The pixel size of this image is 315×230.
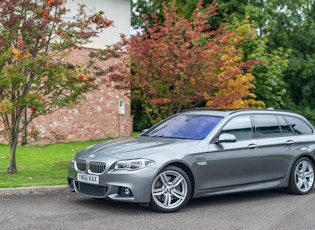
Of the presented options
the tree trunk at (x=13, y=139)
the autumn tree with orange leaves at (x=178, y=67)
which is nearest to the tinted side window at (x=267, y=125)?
the autumn tree with orange leaves at (x=178, y=67)

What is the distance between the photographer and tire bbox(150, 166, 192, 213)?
7969 mm

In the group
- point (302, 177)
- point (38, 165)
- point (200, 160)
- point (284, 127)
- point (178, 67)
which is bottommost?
point (38, 165)

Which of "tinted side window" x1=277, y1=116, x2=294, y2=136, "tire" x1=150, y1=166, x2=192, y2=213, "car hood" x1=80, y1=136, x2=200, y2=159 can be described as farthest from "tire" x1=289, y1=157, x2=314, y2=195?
"tire" x1=150, y1=166, x2=192, y2=213

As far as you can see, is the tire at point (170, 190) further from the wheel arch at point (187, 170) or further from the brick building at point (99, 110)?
the brick building at point (99, 110)

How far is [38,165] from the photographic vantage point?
1355cm

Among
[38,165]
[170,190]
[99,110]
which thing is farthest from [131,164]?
[99,110]

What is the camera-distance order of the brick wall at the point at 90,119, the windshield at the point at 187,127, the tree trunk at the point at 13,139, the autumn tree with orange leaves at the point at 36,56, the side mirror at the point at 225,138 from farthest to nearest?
the brick wall at the point at 90,119, the tree trunk at the point at 13,139, the autumn tree with orange leaves at the point at 36,56, the windshield at the point at 187,127, the side mirror at the point at 225,138

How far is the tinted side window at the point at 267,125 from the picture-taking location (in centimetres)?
961

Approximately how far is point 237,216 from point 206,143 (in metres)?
1.32

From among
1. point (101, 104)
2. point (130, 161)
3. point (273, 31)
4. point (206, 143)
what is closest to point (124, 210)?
point (130, 161)

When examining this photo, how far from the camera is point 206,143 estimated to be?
8648mm

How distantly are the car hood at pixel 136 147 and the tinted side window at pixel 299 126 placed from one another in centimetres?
253

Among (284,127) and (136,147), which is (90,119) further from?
(136,147)

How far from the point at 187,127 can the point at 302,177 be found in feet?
8.06
